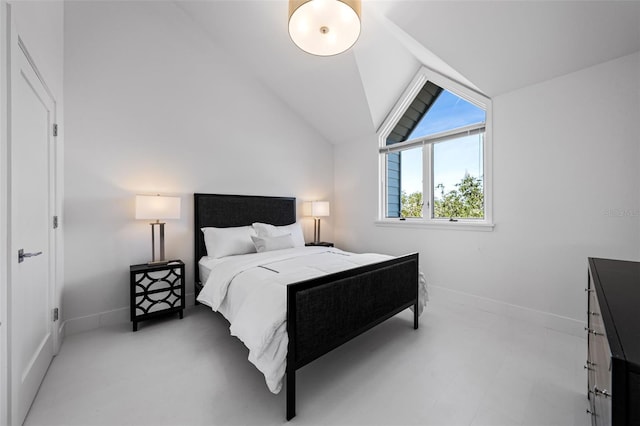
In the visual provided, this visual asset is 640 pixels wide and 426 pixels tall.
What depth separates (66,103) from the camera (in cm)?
242

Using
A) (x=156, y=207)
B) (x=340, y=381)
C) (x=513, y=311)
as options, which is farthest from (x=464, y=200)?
(x=156, y=207)

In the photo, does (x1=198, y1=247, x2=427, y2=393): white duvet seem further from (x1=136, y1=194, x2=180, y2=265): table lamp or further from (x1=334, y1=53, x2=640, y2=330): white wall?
(x1=334, y1=53, x2=640, y2=330): white wall

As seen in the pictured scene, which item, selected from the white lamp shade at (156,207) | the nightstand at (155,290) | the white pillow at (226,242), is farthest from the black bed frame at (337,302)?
the white lamp shade at (156,207)

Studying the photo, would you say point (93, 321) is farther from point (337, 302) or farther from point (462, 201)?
point (462, 201)

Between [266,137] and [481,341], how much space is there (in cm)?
354

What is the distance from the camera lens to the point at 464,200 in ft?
10.7

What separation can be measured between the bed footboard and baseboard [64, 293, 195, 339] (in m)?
2.23

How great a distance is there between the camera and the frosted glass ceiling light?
1.91 m

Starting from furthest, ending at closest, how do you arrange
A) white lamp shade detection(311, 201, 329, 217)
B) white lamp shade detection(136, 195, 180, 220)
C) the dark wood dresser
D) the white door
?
1. white lamp shade detection(311, 201, 329, 217)
2. white lamp shade detection(136, 195, 180, 220)
3. the white door
4. the dark wood dresser

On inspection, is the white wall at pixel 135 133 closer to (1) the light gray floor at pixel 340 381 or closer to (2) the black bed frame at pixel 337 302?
(2) the black bed frame at pixel 337 302

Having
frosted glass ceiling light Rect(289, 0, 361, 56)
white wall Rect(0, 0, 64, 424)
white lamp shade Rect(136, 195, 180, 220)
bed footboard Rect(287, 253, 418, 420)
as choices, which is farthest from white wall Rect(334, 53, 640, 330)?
white wall Rect(0, 0, 64, 424)

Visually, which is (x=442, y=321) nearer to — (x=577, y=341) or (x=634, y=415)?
(x=577, y=341)

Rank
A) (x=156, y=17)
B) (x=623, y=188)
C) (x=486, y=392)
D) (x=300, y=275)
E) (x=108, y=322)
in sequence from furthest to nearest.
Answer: (x=156, y=17), (x=108, y=322), (x=623, y=188), (x=300, y=275), (x=486, y=392)

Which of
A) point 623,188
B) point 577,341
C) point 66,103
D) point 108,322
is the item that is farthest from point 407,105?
point 108,322
